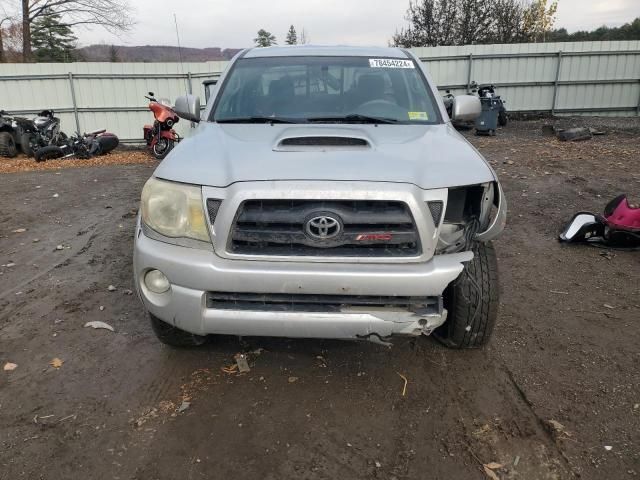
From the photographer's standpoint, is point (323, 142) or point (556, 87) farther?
point (556, 87)

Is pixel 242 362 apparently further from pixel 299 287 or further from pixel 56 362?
pixel 56 362

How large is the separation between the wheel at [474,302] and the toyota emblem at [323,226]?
0.65 meters

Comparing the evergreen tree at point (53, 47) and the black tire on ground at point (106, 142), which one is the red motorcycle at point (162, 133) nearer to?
the black tire on ground at point (106, 142)

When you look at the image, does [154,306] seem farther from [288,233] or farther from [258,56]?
[258,56]

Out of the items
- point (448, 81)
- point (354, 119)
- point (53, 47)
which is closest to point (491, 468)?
point (354, 119)

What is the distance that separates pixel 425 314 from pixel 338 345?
0.92 meters

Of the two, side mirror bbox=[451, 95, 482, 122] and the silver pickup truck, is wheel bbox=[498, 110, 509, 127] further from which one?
the silver pickup truck

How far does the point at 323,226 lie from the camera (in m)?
2.35

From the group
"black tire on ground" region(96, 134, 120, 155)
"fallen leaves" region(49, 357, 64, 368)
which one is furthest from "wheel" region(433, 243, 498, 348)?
"black tire on ground" region(96, 134, 120, 155)

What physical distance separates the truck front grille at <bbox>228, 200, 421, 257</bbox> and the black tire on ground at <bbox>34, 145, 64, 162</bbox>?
10917mm

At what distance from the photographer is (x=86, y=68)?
1416cm

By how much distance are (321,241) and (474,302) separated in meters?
0.91

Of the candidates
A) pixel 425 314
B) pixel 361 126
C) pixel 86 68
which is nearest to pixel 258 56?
pixel 361 126

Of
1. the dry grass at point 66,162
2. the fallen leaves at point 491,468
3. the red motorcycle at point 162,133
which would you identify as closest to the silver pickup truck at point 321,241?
the fallen leaves at point 491,468
